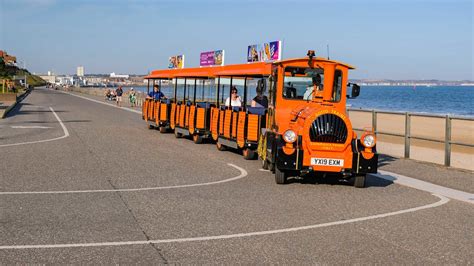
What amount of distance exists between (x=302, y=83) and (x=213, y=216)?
5572mm

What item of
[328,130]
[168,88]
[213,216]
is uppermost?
[168,88]

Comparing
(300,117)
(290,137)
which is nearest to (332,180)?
(300,117)

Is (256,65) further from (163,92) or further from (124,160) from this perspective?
(163,92)

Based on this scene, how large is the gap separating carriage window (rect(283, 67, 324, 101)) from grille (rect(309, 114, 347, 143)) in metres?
1.35

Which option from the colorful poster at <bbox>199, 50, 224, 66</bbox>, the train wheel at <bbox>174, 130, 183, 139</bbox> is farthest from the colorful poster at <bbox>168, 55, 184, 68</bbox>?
the train wheel at <bbox>174, 130, 183, 139</bbox>

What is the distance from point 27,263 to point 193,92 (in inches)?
694

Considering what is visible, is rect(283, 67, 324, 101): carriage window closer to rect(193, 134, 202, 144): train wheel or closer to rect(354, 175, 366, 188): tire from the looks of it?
rect(354, 175, 366, 188): tire

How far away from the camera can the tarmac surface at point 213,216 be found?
22.7 feet

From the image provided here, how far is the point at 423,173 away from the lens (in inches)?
580

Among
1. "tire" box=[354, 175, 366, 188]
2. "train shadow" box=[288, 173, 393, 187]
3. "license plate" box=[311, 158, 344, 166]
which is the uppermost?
"license plate" box=[311, 158, 344, 166]

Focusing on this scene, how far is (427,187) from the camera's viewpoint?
1248 cm

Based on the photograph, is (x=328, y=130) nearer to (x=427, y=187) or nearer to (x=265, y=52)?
(x=427, y=187)

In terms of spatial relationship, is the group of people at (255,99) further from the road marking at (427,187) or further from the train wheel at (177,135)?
the train wheel at (177,135)

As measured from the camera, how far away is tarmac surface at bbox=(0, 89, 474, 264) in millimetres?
6930
